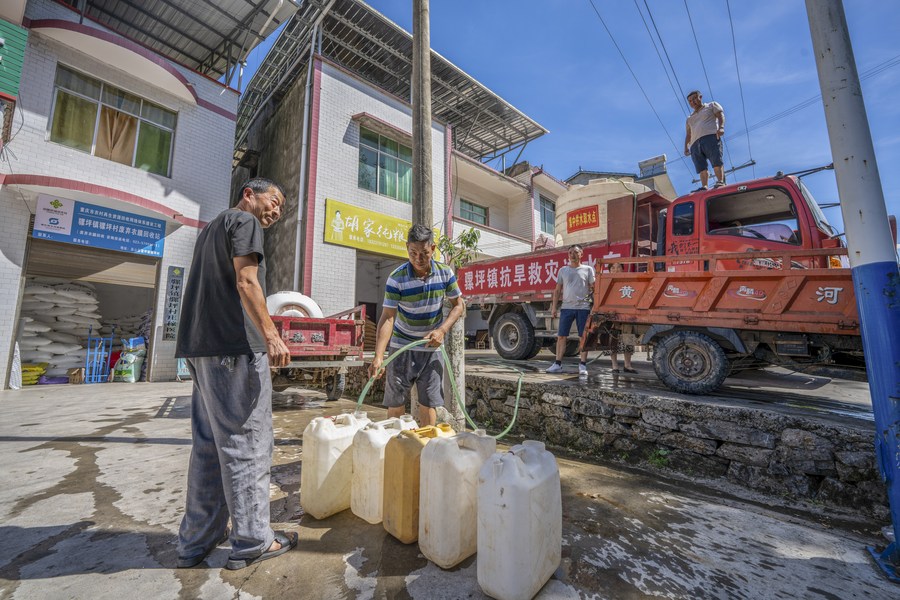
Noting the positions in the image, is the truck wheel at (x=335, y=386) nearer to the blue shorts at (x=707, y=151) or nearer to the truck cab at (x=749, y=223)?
the truck cab at (x=749, y=223)

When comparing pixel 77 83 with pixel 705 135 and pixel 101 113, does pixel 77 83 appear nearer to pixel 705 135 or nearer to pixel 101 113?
pixel 101 113

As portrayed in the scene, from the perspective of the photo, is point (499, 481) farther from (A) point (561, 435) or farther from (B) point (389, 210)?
(B) point (389, 210)

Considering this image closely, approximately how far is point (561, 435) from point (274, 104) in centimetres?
1282

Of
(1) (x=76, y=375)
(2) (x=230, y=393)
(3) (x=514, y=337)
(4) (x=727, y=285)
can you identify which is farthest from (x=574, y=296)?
(1) (x=76, y=375)

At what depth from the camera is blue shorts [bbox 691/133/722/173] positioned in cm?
541

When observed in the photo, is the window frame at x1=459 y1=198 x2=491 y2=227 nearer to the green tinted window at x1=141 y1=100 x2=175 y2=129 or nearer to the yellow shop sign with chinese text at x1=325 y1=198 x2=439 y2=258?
the yellow shop sign with chinese text at x1=325 y1=198 x2=439 y2=258

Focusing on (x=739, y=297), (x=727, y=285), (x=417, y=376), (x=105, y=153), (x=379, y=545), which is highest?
(x=105, y=153)

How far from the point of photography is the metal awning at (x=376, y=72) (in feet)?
33.2

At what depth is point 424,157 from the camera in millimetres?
3820

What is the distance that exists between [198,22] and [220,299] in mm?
11627

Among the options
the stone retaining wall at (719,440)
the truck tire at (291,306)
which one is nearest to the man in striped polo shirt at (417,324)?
the stone retaining wall at (719,440)

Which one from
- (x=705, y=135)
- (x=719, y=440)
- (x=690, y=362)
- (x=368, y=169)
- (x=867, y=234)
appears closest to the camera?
(x=867, y=234)

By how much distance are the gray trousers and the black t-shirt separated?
0.07 metres

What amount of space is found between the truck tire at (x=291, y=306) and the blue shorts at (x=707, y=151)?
636 cm
